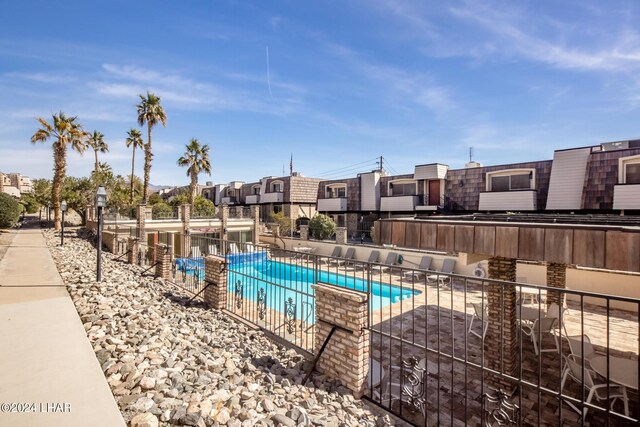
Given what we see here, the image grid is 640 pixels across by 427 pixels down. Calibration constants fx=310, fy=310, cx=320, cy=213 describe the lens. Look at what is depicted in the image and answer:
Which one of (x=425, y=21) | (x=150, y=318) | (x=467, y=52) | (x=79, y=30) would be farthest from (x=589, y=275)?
(x=79, y=30)

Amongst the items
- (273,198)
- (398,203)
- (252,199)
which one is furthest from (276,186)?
(398,203)

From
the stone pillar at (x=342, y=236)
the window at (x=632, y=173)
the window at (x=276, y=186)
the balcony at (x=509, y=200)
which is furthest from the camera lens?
the window at (x=276, y=186)

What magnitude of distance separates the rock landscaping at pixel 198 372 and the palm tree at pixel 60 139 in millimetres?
23353

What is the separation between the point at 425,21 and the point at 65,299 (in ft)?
40.5

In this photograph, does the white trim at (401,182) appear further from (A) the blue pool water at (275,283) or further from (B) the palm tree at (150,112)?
(B) the palm tree at (150,112)

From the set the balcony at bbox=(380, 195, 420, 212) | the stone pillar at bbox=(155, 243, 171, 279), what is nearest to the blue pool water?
the stone pillar at bbox=(155, 243, 171, 279)

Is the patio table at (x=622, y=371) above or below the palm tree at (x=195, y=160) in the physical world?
below

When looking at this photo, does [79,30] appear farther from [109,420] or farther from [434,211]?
[434,211]

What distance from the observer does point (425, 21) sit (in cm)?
968

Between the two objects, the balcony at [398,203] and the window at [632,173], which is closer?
the window at [632,173]

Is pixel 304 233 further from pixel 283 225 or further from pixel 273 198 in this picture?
pixel 273 198

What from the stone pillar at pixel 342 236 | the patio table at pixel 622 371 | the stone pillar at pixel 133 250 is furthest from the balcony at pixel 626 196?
the stone pillar at pixel 133 250

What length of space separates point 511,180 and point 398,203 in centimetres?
774

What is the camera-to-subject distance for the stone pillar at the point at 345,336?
4695 mm
